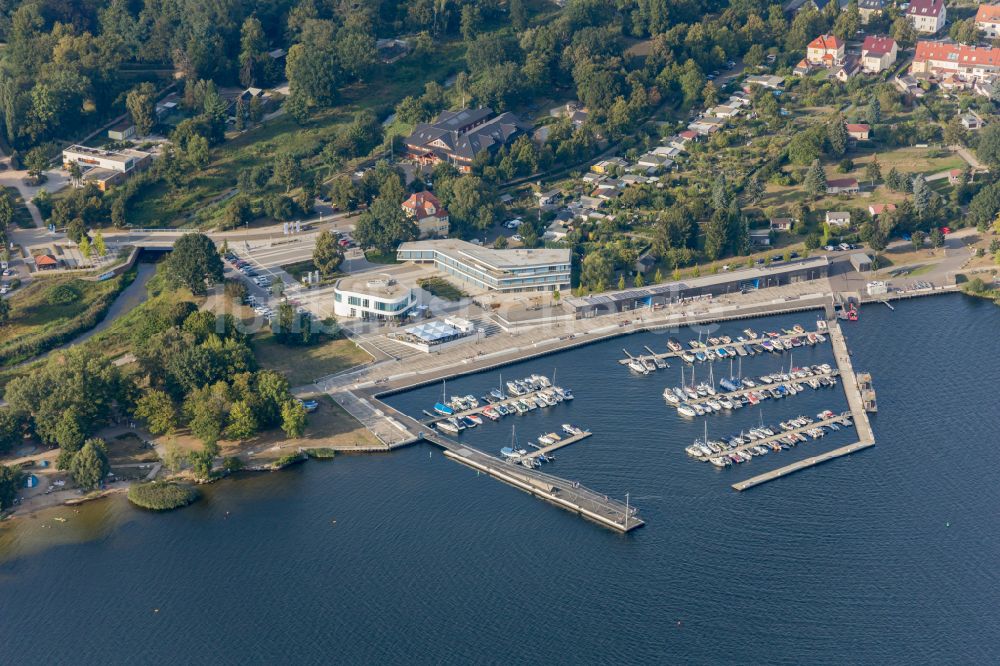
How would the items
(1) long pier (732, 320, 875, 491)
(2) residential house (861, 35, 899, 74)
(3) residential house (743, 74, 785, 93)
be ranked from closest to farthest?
(1) long pier (732, 320, 875, 491)
(3) residential house (743, 74, 785, 93)
(2) residential house (861, 35, 899, 74)

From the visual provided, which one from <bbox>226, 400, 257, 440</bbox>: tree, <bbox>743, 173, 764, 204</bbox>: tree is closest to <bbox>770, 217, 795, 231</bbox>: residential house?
<bbox>743, 173, 764, 204</bbox>: tree

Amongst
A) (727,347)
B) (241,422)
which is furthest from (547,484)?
(727,347)

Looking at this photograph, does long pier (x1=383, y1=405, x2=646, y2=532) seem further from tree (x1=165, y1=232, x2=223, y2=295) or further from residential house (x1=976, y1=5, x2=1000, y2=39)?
residential house (x1=976, y1=5, x2=1000, y2=39)

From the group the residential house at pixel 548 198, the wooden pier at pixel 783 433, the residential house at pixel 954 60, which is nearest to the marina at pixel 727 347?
the wooden pier at pixel 783 433

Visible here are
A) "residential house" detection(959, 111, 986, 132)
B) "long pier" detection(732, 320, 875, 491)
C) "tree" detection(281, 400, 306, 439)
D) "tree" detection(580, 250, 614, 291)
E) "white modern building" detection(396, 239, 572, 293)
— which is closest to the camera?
"long pier" detection(732, 320, 875, 491)

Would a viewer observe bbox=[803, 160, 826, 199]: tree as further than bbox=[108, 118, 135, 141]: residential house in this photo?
No

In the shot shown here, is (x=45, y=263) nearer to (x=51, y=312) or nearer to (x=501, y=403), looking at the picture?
(x=51, y=312)

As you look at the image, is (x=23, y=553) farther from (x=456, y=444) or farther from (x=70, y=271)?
(x=70, y=271)

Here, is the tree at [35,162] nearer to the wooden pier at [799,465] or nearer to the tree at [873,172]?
the wooden pier at [799,465]
